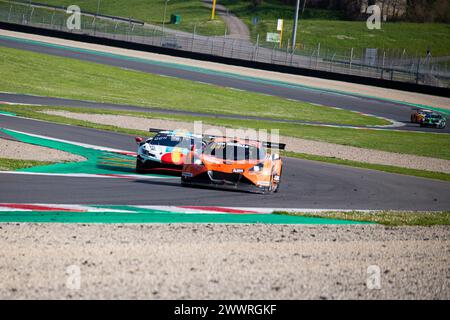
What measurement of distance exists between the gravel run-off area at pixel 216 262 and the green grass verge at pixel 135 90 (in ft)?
93.5

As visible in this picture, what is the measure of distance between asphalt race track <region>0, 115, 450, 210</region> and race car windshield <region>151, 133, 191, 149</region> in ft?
3.73

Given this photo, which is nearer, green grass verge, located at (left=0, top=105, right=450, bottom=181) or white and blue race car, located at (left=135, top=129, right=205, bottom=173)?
white and blue race car, located at (left=135, top=129, right=205, bottom=173)

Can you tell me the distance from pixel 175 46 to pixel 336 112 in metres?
20.7

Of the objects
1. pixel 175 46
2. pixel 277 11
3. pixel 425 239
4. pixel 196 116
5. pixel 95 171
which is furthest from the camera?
pixel 277 11

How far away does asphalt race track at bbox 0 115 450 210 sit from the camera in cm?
1538

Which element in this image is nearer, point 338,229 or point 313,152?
point 338,229

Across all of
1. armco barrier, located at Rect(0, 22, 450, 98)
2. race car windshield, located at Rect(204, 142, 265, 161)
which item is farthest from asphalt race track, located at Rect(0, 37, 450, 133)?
race car windshield, located at Rect(204, 142, 265, 161)

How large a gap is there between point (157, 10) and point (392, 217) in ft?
291

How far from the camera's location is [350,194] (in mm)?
18938

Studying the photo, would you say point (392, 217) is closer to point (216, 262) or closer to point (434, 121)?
point (216, 262)

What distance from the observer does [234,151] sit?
18172mm

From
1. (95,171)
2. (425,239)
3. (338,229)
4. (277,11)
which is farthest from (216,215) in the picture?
(277,11)

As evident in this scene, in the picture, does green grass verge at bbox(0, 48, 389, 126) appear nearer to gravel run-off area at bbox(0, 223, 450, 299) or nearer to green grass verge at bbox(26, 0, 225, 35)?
gravel run-off area at bbox(0, 223, 450, 299)
